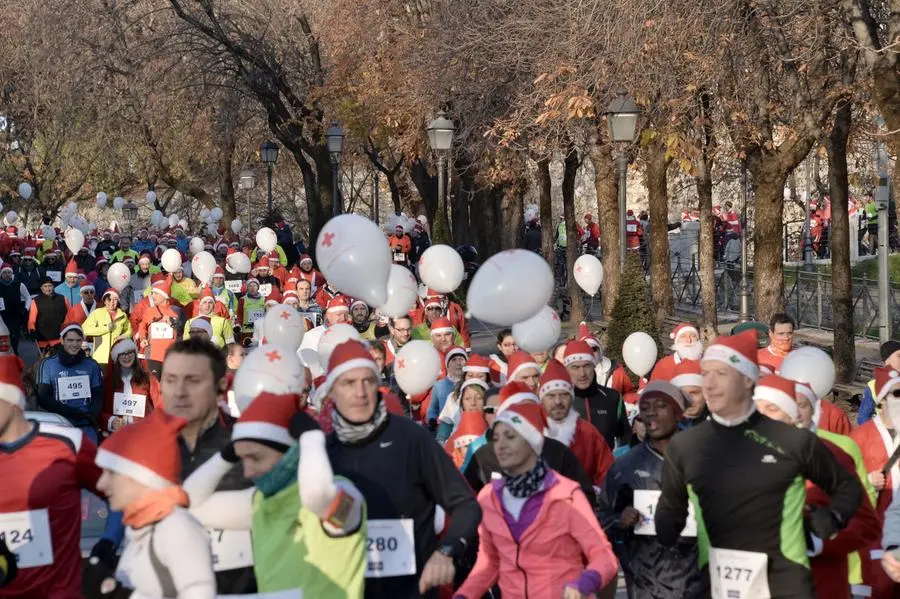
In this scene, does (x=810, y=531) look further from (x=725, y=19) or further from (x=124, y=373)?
(x=725, y=19)

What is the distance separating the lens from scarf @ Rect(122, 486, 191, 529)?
4891 millimetres

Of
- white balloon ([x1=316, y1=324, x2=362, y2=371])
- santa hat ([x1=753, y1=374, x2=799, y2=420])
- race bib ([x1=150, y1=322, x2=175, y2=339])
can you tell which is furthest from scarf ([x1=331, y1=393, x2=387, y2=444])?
race bib ([x1=150, y1=322, x2=175, y2=339])

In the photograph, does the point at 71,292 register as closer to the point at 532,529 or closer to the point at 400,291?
the point at 400,291

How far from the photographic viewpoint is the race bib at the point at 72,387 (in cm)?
1323

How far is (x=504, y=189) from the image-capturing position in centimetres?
3531

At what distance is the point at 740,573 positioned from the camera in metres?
6.42

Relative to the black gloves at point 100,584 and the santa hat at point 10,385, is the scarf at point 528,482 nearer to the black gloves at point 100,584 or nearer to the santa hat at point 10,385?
the black gloves at point 100,584

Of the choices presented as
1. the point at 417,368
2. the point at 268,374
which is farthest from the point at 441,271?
the point at 268,374

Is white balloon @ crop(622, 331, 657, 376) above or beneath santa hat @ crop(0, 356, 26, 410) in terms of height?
beneath

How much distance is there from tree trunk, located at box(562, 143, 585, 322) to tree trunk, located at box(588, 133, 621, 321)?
168 centimetres

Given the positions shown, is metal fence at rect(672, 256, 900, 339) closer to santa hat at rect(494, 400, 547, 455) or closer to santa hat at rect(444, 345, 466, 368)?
santa hat at rect(444, 345, 466, 368)

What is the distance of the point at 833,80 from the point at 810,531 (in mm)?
12445

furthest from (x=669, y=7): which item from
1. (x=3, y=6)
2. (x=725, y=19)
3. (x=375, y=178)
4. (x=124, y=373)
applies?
(x=375, y=178)

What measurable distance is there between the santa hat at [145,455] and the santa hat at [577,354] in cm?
586
